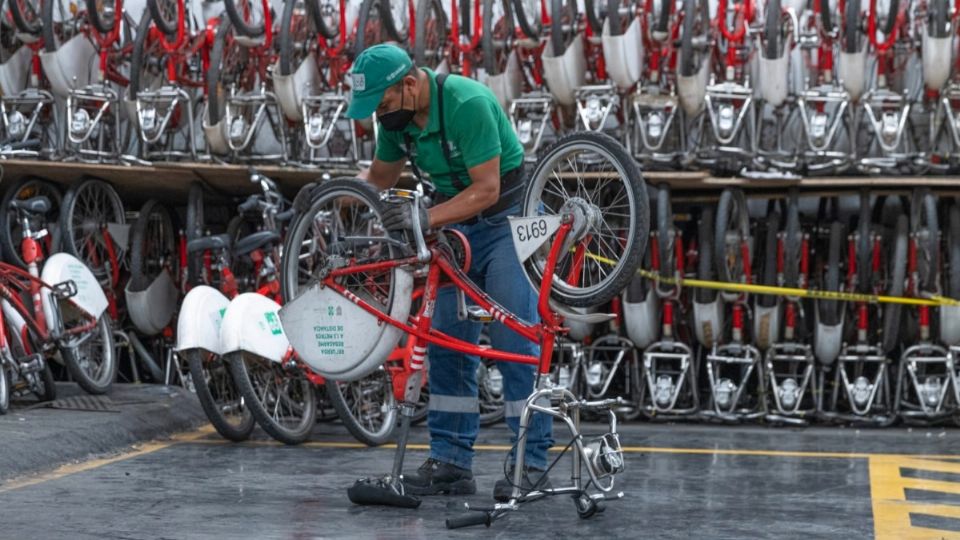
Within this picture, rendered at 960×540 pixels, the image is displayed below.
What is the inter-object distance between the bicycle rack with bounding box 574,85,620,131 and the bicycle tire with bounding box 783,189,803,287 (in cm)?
141

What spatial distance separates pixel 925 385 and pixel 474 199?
5.24 m

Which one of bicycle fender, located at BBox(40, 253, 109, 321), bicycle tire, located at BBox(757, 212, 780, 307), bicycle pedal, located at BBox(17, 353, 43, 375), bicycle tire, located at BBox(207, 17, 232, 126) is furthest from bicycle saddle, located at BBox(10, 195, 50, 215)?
bicycle tire, located at BBox(757, 212, 780, 307)

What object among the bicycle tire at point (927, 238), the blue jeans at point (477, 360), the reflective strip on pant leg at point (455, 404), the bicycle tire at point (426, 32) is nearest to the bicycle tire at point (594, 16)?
the bicycle tire at point (426, 32)

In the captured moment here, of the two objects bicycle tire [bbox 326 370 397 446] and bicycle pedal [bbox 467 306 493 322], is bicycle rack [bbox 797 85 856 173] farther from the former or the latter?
bicycle pedal [bbox 467 306 493 322]

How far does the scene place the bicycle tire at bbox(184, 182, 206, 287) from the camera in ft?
36.3

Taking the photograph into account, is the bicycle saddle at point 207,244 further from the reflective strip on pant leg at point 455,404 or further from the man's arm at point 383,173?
the reflective strip on pant leg at point 455,404

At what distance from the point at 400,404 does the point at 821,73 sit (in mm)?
5499

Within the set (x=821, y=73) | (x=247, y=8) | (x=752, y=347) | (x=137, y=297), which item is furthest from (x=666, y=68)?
(x=137, y=297)

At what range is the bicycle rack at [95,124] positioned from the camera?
1127 centimetres

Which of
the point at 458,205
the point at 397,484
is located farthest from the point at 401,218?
the point at 397,484

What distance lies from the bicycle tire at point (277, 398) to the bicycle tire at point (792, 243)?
343 centimetres

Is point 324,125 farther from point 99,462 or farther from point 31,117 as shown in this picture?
point 99,462

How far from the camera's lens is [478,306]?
23.0 feet

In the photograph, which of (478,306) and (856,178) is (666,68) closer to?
(856,178)
